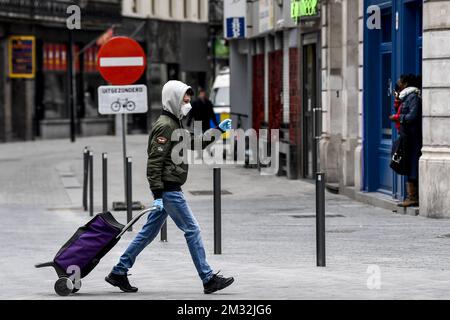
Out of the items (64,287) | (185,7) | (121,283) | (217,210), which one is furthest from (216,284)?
(185,7)

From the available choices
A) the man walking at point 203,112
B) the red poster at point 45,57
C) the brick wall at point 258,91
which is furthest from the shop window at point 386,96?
the red poster at point 45,57

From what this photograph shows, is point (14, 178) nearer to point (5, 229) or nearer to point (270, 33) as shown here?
point (270, 33)

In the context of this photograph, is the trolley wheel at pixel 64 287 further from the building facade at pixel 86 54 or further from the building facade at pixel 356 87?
the building facade at pixel 86 54

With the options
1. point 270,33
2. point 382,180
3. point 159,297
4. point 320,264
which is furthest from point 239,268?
point 270,33

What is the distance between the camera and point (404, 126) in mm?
19812

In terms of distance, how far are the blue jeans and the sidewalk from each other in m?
0.23

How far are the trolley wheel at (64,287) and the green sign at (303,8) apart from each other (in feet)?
48.9

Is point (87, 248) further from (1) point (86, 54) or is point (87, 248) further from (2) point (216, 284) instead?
(1) point (86, 54)

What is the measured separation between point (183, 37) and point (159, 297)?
172 ft

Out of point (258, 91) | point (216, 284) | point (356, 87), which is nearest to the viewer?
point (216, 284)

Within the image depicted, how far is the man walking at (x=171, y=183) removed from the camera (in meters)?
11.9

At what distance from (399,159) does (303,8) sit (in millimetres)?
7652

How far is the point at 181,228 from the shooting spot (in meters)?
12.0

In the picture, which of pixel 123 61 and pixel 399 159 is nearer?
pixel 399 159
